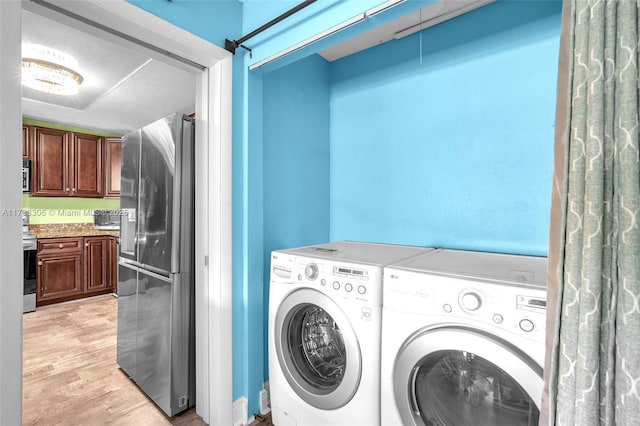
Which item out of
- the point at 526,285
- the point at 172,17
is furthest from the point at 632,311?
the point at 172,17

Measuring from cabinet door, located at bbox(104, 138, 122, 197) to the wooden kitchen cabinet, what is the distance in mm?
858

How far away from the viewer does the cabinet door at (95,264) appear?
404 centimetres

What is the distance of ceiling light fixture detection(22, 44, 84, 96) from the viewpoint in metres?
2.23

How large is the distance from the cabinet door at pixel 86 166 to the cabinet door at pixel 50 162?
0.09 metres

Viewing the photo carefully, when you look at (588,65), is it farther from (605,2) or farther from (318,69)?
(318,69)

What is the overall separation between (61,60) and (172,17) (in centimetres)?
164

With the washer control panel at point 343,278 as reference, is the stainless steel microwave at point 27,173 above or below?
above

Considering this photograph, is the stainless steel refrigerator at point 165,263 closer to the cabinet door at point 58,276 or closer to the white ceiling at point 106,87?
the white ceiling at point 106,87

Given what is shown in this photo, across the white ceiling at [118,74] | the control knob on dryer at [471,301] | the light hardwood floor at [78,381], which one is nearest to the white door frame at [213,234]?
the white ceiling at [118,74]

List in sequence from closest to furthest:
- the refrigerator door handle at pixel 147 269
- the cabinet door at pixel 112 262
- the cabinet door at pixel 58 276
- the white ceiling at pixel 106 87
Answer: the refrigerator door handle at pixel 147 269 < the white ceiling at pixel 106 87 < the cabinet door at pixel 58 276 < the cabinet door at pixel 112 262

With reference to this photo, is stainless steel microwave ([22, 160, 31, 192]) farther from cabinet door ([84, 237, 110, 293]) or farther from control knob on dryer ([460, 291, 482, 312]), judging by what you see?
control knob on dryer ([460, 291, 482, 312])

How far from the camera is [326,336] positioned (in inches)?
60.8

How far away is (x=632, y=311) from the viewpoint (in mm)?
642

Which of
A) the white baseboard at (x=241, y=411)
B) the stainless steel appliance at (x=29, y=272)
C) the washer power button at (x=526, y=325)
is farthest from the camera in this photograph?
the stainless steel appliance at (x=29, y=272)
